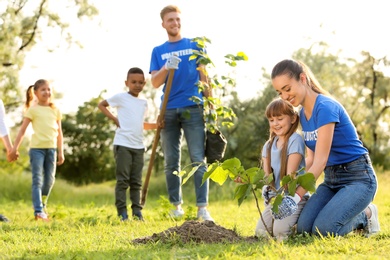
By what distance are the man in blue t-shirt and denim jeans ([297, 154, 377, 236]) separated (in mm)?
1737

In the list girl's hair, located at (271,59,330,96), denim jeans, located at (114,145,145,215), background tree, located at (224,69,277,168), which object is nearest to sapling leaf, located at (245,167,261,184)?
girl's hair, located at (271,59,330,96)

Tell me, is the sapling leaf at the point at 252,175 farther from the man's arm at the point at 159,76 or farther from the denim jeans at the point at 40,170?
the denim jeans at the point at 40,170

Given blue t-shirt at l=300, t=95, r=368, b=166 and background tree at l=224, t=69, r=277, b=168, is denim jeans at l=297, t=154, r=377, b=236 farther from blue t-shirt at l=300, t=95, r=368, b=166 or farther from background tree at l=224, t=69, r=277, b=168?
background tree at l=224, t=69, r=277, b=168

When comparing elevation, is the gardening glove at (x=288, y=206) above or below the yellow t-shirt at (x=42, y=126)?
below

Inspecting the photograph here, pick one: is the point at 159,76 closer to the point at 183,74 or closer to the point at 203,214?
the point at 183,74

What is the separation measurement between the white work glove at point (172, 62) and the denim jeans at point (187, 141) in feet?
1.59

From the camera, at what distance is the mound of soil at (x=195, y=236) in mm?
4039

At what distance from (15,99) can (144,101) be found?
14837 mm

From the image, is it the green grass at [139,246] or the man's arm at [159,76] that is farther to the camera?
the man's arm at [159,76]

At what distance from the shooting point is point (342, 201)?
4.29 m

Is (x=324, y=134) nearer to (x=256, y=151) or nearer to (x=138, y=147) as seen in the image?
(x=138, y=147)

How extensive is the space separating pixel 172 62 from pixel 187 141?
886 mm

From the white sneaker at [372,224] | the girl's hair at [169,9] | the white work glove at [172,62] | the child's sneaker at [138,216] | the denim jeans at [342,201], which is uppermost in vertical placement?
the girl's hair at [169,9]

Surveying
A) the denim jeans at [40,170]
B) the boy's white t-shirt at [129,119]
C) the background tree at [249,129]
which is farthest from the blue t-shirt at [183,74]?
the background tree at [249,129]
